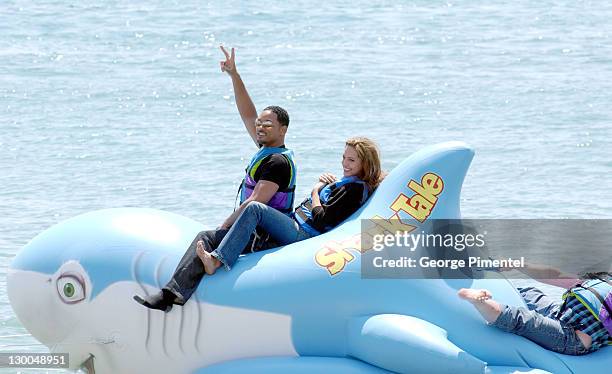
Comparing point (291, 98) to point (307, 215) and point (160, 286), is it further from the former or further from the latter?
point (160, 286)

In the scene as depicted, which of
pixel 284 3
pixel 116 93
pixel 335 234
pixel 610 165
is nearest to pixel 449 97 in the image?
pixel 610 165

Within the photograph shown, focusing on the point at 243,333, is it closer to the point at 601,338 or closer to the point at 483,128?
the point at 601,338

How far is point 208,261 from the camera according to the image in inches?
251

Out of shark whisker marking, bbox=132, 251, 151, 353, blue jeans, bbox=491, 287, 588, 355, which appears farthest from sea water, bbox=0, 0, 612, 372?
blue jeans, bbox=491, 287, 588, 355

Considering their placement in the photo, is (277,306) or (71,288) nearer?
(277,306)

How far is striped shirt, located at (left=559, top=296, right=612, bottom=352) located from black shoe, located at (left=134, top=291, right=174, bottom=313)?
1971mm

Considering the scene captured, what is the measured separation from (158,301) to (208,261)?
1.04 feet

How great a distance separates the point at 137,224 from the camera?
663cm

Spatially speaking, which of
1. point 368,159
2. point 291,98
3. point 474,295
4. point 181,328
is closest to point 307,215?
point 368,159

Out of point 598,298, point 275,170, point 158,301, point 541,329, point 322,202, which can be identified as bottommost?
point 541,329

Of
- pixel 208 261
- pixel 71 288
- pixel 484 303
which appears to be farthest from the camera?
pixel 71 288

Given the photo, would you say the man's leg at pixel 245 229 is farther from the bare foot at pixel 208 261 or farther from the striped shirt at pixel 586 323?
the striped shirt at pixel 586 323

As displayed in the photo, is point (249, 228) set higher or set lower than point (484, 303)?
higher

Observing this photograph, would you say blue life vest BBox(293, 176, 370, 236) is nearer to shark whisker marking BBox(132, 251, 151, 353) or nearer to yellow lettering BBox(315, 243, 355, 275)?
yellow lettering BBox(315, 243, 355, 275)
